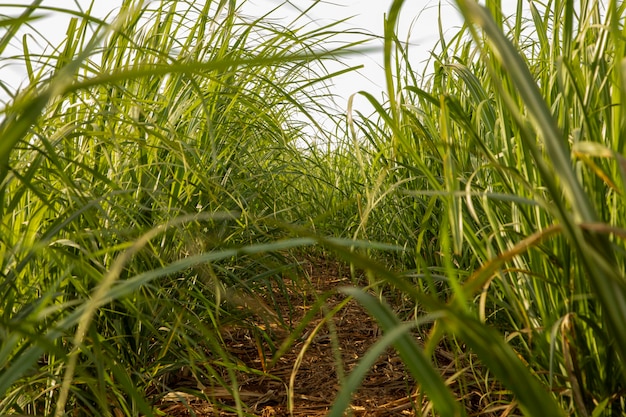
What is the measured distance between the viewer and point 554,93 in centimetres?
119

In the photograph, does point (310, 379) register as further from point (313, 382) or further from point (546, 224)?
point (546, 224)

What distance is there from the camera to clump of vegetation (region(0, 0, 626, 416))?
0.52m

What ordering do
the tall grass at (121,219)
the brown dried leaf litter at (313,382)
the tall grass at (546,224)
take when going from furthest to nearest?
1. the brown dried leaf litter at (313,382)
2. the tall grass at (121,219)
3. the tall grass at (546,224)

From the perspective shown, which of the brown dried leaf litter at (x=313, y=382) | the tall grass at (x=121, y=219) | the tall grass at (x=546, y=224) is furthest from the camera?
the brown dried leaf litter at (x=313, y=382)

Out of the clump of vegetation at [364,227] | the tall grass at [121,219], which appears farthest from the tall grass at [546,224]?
the tall grass at [121,219]

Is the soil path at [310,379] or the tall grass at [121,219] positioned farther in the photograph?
the soil path at [310,379]

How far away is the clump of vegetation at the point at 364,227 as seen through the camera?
1.69ft

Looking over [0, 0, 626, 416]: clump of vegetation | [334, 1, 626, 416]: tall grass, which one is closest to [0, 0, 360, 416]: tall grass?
[0, 0, 626, 416]: clump of vegetation

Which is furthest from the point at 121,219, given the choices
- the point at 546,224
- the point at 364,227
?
the point at 546,224

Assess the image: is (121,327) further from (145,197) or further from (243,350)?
(243,350)

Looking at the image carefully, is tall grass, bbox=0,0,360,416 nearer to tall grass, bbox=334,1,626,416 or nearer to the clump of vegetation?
the clump of vegetation

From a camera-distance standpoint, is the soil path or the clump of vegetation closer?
the clump of vegetation

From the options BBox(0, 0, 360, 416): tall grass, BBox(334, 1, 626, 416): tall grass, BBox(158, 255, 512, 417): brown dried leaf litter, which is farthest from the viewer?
BBox(158, 255, 512, 417): brown dried leaf litter

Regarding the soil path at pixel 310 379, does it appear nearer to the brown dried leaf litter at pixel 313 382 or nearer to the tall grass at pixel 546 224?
the brown dried leaf litter at pixel 313 382
